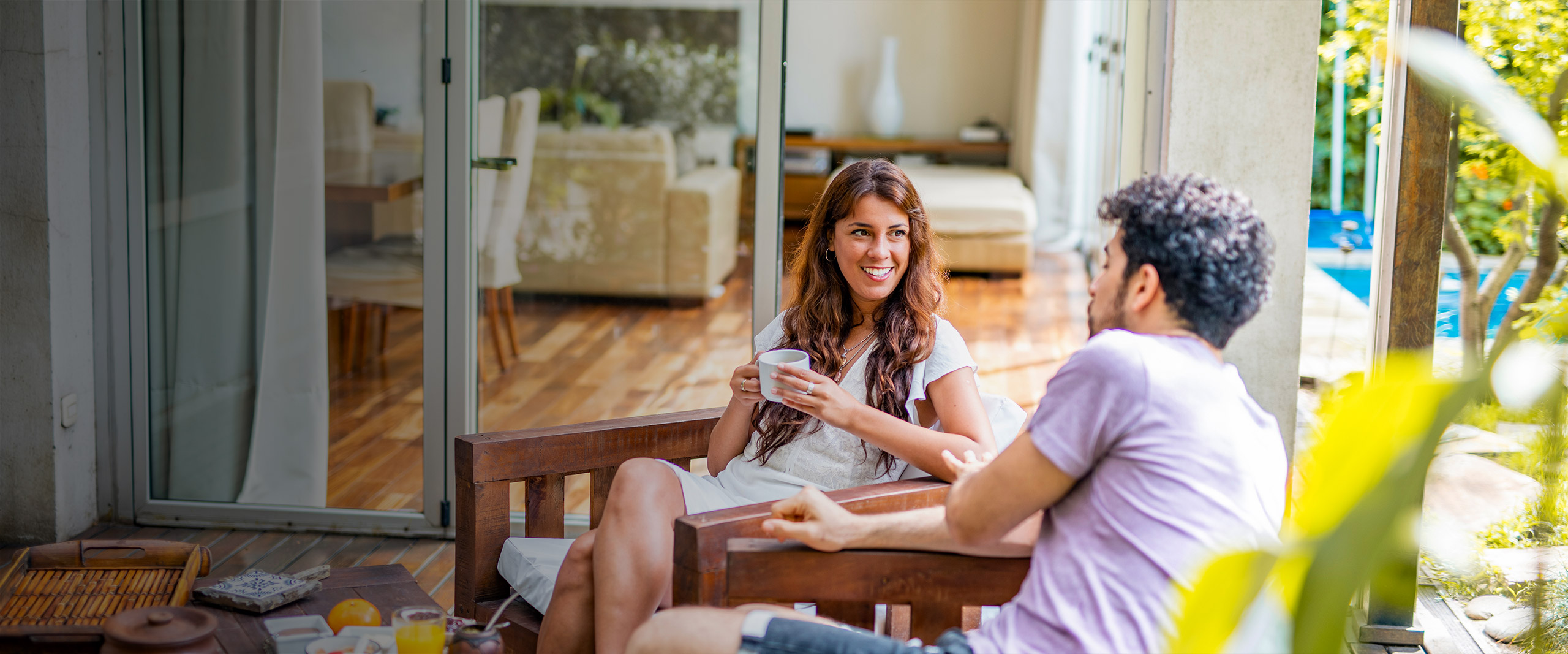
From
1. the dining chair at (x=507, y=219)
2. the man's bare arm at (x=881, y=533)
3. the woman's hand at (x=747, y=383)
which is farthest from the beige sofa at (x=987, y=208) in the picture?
the man's bare arm at (x=881, y=533)

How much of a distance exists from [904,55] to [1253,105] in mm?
883

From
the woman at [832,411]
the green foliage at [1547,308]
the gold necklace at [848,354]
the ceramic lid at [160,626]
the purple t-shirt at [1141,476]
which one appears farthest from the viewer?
the green foliage at [1547,308]

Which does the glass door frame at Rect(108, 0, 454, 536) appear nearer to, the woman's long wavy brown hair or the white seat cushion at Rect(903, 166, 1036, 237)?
the woman's long wavy brown hair

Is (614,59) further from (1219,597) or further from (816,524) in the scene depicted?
(1219,597)

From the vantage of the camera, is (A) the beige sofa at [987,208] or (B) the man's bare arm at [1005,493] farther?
(A) the beige sofa at [987,208]

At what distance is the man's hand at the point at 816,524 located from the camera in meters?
1.43

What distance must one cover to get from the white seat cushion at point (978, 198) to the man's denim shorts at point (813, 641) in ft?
7.49

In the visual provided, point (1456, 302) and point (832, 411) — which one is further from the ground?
point (1456, 302)

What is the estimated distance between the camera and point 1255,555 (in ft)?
1.58

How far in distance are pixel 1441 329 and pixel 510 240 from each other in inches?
87.5

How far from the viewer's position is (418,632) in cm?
147

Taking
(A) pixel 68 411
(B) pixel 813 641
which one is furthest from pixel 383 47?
(B) pixel 813 641

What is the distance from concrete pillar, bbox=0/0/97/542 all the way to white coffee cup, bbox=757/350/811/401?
2.06 meters

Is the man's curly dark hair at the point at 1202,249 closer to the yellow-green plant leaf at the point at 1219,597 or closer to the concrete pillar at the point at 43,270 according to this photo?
the yellow-green plant leaf at the point at 1219,597
